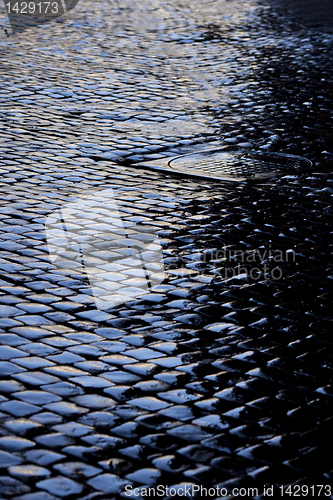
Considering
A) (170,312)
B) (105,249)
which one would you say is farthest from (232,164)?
(170,312)

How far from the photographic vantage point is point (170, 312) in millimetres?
3648

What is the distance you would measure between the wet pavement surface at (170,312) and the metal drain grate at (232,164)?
0.16m

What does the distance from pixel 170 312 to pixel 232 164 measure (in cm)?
277

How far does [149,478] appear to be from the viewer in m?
2.41

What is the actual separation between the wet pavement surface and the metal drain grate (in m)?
0.16

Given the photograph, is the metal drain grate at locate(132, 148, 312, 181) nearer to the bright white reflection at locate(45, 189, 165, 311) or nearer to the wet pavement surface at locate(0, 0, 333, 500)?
the wet pavement surface at locate(0, 0, 333, 500)

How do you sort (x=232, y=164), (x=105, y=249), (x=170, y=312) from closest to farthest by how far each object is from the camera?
1. (x=170, y=312)
2. (x=105, y=249)
3. (x=232, y=164)

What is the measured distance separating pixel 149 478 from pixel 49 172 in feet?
12.3

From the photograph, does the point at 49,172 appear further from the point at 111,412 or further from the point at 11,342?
the point at 111,412

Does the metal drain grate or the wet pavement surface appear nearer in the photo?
the wet pavement surface

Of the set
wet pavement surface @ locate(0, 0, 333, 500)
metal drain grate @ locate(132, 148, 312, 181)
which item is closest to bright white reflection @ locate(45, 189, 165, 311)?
wet pavement surface @ locate(0, 0, 333, 500)

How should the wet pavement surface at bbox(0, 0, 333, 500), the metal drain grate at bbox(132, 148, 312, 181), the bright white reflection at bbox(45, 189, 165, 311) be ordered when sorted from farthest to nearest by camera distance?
the metal drain grate at bbox(132, 148, 312, 181), the bright white reflection at bbox(45, 189, 165, 311), the wet pavement surface at bbox(0, 0, 333, 500)

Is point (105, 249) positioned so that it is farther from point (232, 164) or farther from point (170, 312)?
point (232, 164)

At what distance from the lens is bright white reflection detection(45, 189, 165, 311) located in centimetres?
395
